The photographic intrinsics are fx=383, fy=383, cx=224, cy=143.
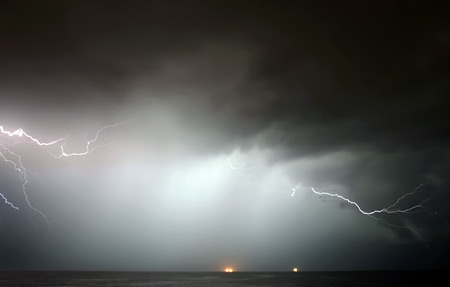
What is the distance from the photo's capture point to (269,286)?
10200cm

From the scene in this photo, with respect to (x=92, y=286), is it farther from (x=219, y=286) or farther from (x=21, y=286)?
(x=219, y=286)

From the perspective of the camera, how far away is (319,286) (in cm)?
10312

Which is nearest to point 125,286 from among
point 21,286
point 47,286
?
point 47,286

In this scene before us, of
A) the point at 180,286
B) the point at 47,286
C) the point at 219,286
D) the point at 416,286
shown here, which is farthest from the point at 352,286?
the point at 47,286

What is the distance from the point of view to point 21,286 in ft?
312

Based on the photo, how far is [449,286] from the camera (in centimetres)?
9625

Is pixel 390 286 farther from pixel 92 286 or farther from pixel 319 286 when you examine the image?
pixel 92 286

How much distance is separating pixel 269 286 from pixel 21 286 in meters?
62.9

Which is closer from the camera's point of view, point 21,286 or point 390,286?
point 21,286

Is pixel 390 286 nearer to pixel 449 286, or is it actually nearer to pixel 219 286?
pixel 449 286

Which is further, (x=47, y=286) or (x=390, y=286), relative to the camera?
(x=390, y=286)

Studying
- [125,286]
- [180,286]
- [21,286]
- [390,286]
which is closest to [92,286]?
[125,286]

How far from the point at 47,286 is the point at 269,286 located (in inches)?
2243

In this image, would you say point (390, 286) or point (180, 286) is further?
point (390, 286)
